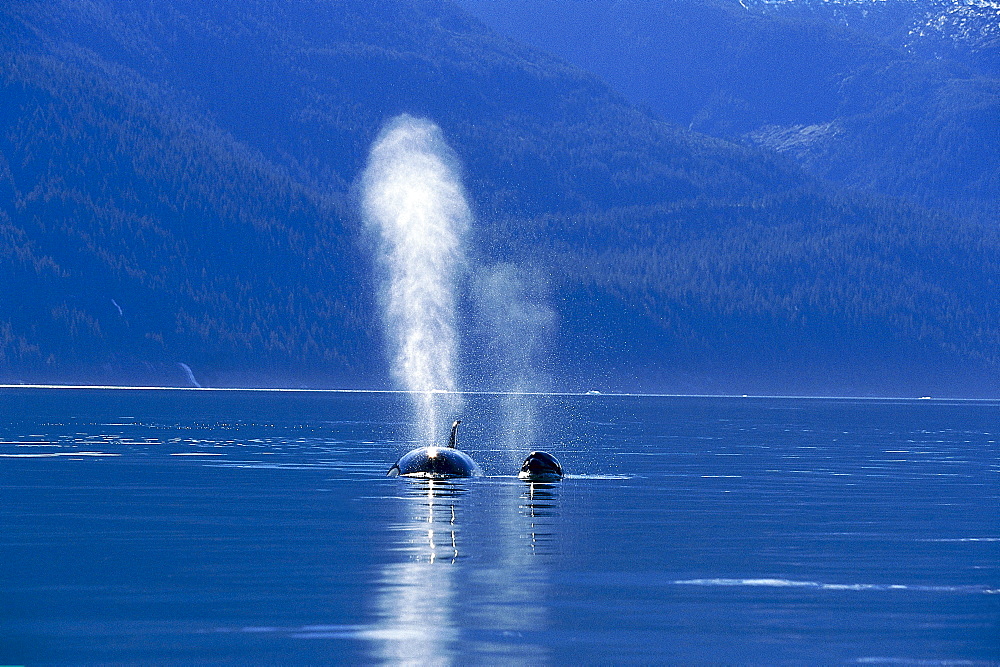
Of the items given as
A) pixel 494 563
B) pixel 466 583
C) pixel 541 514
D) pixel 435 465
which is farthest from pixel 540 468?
pixel 466 583

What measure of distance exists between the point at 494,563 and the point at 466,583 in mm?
3502

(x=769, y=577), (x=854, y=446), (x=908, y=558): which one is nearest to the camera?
(x=769, y=577)

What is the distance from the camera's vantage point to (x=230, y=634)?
2945 centimetres

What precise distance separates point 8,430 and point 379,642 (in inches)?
3353

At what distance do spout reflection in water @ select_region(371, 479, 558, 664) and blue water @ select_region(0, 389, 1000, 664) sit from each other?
9 cm

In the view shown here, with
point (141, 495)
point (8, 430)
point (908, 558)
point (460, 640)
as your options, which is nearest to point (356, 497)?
point (141, 495)

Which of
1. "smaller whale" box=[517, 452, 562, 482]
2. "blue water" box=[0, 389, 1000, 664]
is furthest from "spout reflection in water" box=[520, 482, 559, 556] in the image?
"smaller whale" box=[517, 452, 562, 482]

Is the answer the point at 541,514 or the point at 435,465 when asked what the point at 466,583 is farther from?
the point at 435,465

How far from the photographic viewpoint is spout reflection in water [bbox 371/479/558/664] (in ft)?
93.2

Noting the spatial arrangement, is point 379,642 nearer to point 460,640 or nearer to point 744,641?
point 460,640

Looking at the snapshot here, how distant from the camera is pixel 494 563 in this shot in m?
39.0

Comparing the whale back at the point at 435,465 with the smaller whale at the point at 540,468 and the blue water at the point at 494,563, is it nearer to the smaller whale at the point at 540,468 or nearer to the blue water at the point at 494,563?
the blue water at the point at 494,563

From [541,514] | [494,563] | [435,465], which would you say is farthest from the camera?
[435,465]

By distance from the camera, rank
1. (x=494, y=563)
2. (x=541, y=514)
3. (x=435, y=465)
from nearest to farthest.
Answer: (x=494, y=563) < (x=541, y=514) < (x=435, y=465)
